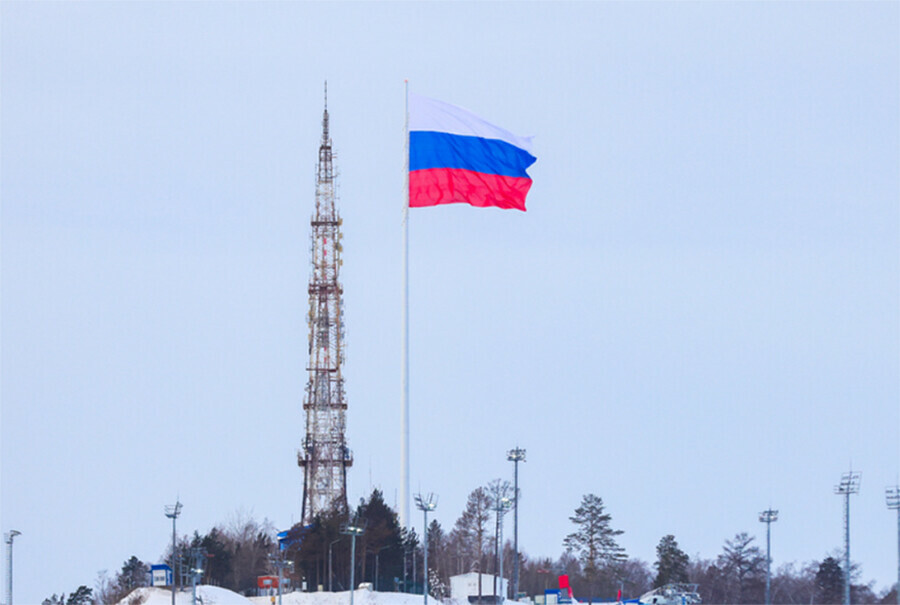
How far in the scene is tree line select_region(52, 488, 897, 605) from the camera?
8231 cm

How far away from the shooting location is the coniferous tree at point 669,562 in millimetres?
115250

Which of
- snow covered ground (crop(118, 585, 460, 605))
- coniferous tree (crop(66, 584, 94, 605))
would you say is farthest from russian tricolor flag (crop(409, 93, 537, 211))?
coniferous tree (crop(66, 584, 94, 605))

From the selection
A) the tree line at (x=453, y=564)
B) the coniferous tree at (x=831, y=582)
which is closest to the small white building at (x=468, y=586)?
the tree line at (x=453, y=564)

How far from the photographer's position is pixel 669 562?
383 ft

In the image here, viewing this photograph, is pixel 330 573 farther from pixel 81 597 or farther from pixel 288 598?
pixel 81 597

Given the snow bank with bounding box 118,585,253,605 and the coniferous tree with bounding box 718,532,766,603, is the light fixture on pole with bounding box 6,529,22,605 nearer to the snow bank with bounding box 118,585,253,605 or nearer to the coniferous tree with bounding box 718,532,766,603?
the snow bank with bounding box 118,585,253,605

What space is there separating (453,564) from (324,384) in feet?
134

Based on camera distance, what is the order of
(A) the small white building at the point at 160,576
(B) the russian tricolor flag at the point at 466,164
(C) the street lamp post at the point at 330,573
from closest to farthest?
(B) the russian tricolor flag at the point at 466,164 → (C) the street lamp post at the point at 330,573 → (A) the small white building at the point at 160,576

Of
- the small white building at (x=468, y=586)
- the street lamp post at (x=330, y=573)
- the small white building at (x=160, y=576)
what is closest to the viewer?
the street lamp post at (x=330, y=573)

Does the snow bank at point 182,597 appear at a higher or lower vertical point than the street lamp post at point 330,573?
lower

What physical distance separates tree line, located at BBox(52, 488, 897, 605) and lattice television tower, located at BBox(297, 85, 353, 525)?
4.24m

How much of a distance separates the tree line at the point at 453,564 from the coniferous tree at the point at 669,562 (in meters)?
0.08

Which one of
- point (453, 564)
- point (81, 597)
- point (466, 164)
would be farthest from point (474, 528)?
point (466, 164)

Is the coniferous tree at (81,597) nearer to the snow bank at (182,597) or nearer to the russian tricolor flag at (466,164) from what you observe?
the snow bank at (182,597)
